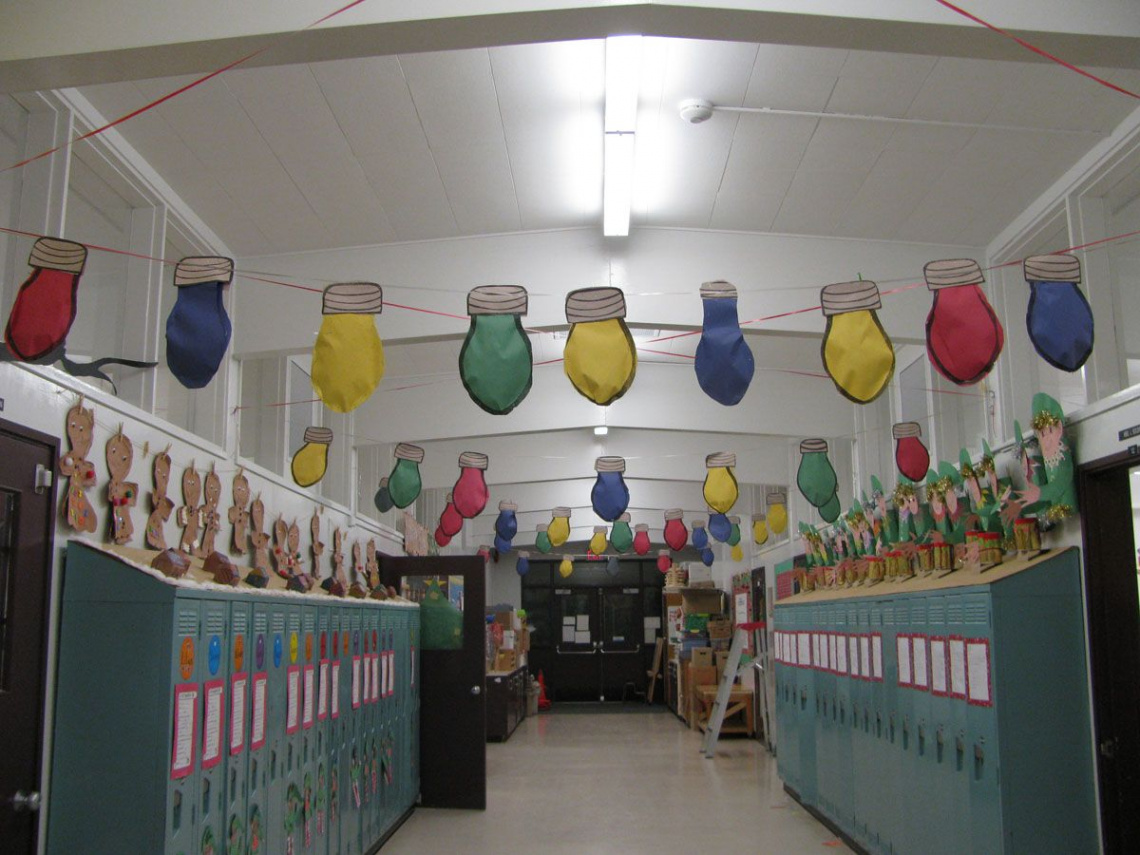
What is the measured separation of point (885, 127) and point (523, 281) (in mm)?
2789

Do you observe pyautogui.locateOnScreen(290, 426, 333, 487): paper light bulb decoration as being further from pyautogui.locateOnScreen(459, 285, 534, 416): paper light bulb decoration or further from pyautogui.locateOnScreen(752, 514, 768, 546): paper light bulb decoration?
pyautogui.locateOnScreen(752, 514, 768, 546): paper light bulb decoration

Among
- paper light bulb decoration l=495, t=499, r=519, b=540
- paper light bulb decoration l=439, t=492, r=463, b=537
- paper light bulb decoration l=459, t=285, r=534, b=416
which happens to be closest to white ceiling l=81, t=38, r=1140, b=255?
paper light bulb decoration l=459, t=285, r=534, b=416

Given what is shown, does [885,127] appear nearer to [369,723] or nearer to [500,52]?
[500,52]

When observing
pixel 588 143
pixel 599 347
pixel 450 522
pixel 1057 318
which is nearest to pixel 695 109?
pixel 588 143

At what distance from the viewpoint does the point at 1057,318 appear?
4.27 m

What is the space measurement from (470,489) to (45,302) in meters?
4.36

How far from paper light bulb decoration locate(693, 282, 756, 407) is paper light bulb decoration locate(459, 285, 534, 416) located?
2.77 ft

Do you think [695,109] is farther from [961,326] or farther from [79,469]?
[79,469]

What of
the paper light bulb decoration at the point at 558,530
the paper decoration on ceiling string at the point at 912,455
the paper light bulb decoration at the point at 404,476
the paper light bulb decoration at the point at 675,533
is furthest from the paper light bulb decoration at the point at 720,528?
the paper decoration on ceiling string at the point at 912,455

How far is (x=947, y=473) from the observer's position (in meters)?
6.96

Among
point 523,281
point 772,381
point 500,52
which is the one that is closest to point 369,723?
point 523,281

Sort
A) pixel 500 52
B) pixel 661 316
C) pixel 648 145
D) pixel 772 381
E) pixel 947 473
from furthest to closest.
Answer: pixel 772 381 < pixel 661 316 < pixel 947 473 < pixel 648 145 < pixel 500 52

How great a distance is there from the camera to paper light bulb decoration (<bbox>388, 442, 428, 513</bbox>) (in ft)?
27.6

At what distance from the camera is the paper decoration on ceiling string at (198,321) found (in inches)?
169
